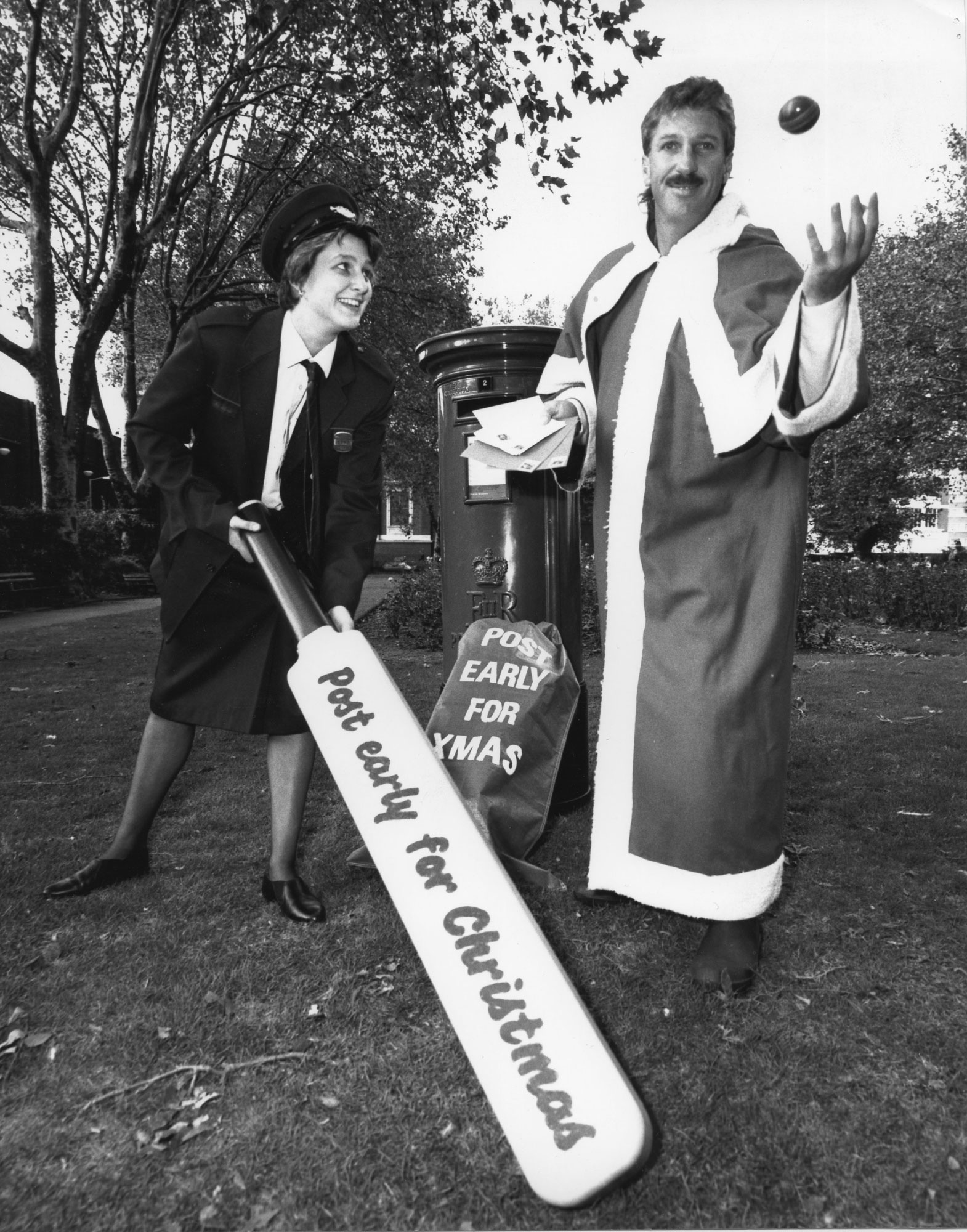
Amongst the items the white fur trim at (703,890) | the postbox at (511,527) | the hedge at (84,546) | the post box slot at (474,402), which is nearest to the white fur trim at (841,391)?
the white fur trim at (703,890)

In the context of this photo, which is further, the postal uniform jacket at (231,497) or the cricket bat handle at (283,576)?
the postal uniform jacket at (231,497)

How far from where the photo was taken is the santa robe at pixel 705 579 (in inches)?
93.9

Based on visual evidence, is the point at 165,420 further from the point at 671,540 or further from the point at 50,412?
the point at 50,412

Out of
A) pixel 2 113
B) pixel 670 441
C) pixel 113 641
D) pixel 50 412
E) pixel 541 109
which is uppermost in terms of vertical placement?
pixel 2 113

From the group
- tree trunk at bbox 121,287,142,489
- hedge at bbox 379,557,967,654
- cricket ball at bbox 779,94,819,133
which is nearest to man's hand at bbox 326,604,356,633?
cricket ball at bbox 779,94,819,133

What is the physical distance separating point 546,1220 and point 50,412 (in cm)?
1446

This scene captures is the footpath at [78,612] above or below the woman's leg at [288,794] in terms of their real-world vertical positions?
below

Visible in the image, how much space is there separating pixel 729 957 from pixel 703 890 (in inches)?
8.1

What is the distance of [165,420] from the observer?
2.72 meters

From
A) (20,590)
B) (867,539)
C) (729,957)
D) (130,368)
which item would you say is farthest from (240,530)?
(867,539)

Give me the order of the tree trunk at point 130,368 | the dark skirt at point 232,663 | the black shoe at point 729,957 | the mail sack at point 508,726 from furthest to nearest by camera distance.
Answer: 1. the tree trunk at point 130,368
2. the mail sack at point 508,726
3. the dark skirt at point 232,663
4. the black shoe at point 729,957

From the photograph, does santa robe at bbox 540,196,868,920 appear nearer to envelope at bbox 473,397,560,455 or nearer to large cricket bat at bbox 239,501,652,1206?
envelope at bbox 473,397,560,455

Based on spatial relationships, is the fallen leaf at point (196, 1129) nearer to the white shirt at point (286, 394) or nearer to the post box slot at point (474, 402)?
the white shirt at point (286, 394)

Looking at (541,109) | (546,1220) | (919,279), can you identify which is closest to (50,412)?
(541,109)
